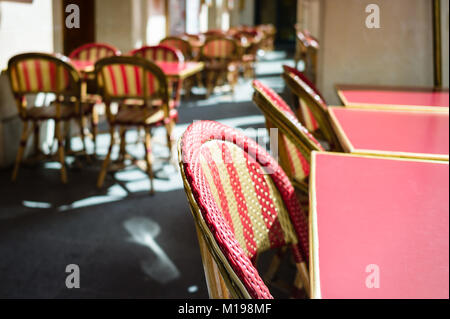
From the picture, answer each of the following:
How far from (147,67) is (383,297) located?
2663 millimetres

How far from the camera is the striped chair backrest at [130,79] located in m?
3.11

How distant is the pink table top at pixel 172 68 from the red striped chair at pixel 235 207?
2.54 metres

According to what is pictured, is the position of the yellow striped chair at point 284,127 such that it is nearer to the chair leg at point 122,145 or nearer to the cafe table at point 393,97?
the cafe table at point 393,97

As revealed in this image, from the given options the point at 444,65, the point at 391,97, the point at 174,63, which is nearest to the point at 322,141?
the point at 391,97

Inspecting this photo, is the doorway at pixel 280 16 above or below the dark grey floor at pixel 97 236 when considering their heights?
above

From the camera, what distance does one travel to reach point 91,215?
2.90 meters

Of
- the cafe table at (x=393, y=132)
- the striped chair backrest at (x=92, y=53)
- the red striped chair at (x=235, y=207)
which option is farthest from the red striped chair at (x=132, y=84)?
the red striped chair at (x=235, y=207)

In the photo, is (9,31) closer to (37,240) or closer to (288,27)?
(37,240)

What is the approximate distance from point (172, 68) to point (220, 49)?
3073 mm

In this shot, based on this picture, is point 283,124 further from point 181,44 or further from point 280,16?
point 280,16

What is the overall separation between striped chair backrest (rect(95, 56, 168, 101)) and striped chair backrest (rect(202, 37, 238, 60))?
3.75 m

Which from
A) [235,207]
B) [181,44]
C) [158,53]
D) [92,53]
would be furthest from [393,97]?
[181,44]

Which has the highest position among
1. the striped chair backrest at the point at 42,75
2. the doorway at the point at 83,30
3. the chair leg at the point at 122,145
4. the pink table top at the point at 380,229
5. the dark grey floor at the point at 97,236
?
the doorway at the point at 83,30

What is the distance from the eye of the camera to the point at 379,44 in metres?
3.04
